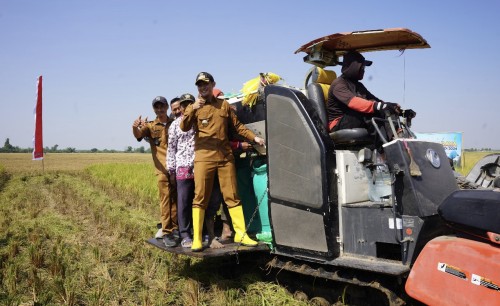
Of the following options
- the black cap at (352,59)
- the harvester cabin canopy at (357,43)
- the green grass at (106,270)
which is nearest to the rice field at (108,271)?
the green grass at (106,270)

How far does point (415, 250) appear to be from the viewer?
3.40 meters

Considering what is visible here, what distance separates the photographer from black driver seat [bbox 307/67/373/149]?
161 inches

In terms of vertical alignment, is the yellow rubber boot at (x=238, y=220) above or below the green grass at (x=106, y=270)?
above

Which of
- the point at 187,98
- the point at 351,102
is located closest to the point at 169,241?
the point at 187,98

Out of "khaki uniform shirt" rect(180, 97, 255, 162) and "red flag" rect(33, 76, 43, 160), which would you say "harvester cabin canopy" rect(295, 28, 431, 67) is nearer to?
"khaki uniform shirt" rect(180, 97, 255, 162)

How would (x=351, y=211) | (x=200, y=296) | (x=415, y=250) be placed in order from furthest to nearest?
(x=200, y=296) → (x=351, y=211) → (x=415, y=250)

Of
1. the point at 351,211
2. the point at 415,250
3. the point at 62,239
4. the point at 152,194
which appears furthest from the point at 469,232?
the point at 152,194

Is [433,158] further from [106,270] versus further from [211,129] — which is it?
[106,270]

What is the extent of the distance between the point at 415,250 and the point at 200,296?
251cm

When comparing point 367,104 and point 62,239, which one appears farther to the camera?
point 62,239

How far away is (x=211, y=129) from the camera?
4.79 metres

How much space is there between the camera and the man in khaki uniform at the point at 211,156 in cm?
478

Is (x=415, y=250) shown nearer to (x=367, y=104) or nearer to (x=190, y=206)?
(x=367, y=104)

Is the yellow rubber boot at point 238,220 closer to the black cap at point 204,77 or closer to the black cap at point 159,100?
the black cap at point 204,77
